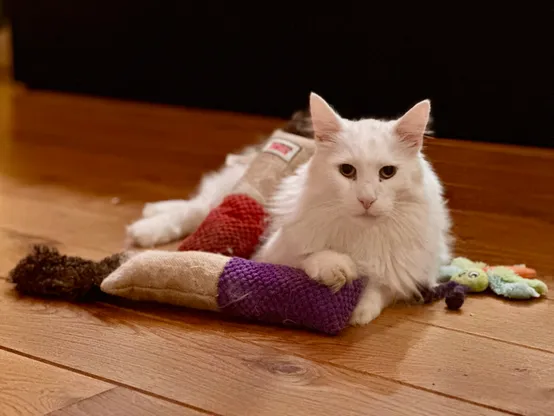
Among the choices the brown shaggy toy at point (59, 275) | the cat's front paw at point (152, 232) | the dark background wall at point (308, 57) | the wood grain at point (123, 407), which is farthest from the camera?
the dark background wall at point (308, 57)

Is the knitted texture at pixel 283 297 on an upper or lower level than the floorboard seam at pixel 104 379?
upper

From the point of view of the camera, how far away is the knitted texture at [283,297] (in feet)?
4.58

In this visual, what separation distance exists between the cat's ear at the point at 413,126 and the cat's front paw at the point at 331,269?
248mm

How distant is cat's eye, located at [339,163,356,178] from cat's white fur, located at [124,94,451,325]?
13 millimetres

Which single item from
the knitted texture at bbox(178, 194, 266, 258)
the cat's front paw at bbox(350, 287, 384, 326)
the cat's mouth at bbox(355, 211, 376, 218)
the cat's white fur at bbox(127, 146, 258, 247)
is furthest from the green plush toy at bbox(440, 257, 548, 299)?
the cat's white fur at bbox(127, 146, 258, 247)

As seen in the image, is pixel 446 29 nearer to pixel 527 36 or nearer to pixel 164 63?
pixel 527 36

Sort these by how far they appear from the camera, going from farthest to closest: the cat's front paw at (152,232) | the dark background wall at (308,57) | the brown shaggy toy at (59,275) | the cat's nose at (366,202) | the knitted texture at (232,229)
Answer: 1. the dark background wall at (308,57)
2. the cat's front paw at (152,232)
3. the knitted texture at (232,229)
4. the brown shaggy toy at (59,275)
5. the cat's nose at (366,202)

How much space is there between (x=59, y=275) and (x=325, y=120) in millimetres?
628

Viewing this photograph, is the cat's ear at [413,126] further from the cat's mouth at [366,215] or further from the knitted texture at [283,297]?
the knitted texture at [283,297]

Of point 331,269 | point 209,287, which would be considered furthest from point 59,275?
point 331,269

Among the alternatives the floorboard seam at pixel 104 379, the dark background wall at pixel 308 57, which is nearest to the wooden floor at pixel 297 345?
the floorboard seam at pixel 104 379

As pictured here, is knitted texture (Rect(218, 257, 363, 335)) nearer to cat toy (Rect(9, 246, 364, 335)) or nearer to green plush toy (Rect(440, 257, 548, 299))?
cat toy (Rect(9, 246, 364, 335))

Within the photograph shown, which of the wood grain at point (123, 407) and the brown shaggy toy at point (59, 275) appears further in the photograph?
the brown shaggy toy at point (59, 275)

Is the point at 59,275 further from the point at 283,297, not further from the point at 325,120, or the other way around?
the point at 325,120
